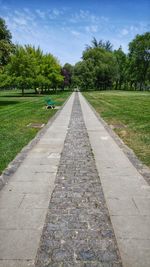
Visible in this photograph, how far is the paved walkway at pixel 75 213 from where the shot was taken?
118 inches

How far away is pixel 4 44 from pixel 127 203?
77.2 ft

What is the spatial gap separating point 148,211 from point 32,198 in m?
1.91

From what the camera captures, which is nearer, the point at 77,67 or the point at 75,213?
the point at 75,213

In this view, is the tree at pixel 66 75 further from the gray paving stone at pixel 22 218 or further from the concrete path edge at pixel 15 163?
the gray paving stone at pixel 22 218

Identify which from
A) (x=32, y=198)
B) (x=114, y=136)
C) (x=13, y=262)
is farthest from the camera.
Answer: (x=114, y=136)

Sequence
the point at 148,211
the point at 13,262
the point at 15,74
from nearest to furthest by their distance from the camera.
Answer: the point at 13,262
the point at 148,211
the point at 15,74

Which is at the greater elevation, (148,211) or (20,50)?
(20,50)

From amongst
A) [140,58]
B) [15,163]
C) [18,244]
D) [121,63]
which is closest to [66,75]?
[121,63]

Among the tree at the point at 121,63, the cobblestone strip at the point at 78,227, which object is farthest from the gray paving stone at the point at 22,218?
the tree at the point at 121,63

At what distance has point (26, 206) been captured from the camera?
417cm

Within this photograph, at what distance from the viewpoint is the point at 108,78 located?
70.3m

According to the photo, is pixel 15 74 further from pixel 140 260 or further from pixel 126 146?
pixel 140 260

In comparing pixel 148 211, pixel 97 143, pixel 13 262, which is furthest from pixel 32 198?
pixel 97 143

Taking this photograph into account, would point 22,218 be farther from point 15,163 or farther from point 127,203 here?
point 15,163
